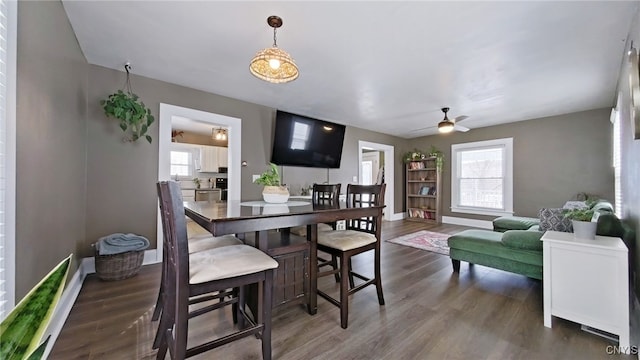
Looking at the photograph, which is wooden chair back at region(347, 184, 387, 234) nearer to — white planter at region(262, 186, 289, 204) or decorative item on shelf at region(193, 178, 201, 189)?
white planter at region(262, 186, 289, 204)

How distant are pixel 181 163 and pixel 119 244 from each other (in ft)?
15.4

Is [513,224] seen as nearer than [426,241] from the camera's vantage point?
Yes

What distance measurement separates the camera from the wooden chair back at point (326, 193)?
8.56ft

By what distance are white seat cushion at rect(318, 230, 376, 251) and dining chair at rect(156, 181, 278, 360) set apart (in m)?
0.63

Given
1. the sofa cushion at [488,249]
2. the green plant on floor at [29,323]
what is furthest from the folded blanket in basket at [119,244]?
the sofa cushion at [488,249]

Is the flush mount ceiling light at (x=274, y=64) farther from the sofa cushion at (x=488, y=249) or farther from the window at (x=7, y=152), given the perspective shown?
the sofa cushion at (x=488, y=249)

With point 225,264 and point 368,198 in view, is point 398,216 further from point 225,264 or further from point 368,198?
point 225,264

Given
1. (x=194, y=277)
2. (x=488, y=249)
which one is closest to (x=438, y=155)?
(x=488, y=249)

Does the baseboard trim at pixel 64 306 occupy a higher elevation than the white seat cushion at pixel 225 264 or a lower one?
lower

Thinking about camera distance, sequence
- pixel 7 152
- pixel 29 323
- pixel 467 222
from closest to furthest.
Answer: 1. pixel 29 323
2. pixel 7 152
3. pixel 467 222

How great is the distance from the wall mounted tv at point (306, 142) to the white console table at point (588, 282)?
3.65 metres

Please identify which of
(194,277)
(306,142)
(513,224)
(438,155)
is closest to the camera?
(194,277)

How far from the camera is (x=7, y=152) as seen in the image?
114cm

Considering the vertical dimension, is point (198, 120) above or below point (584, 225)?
above
